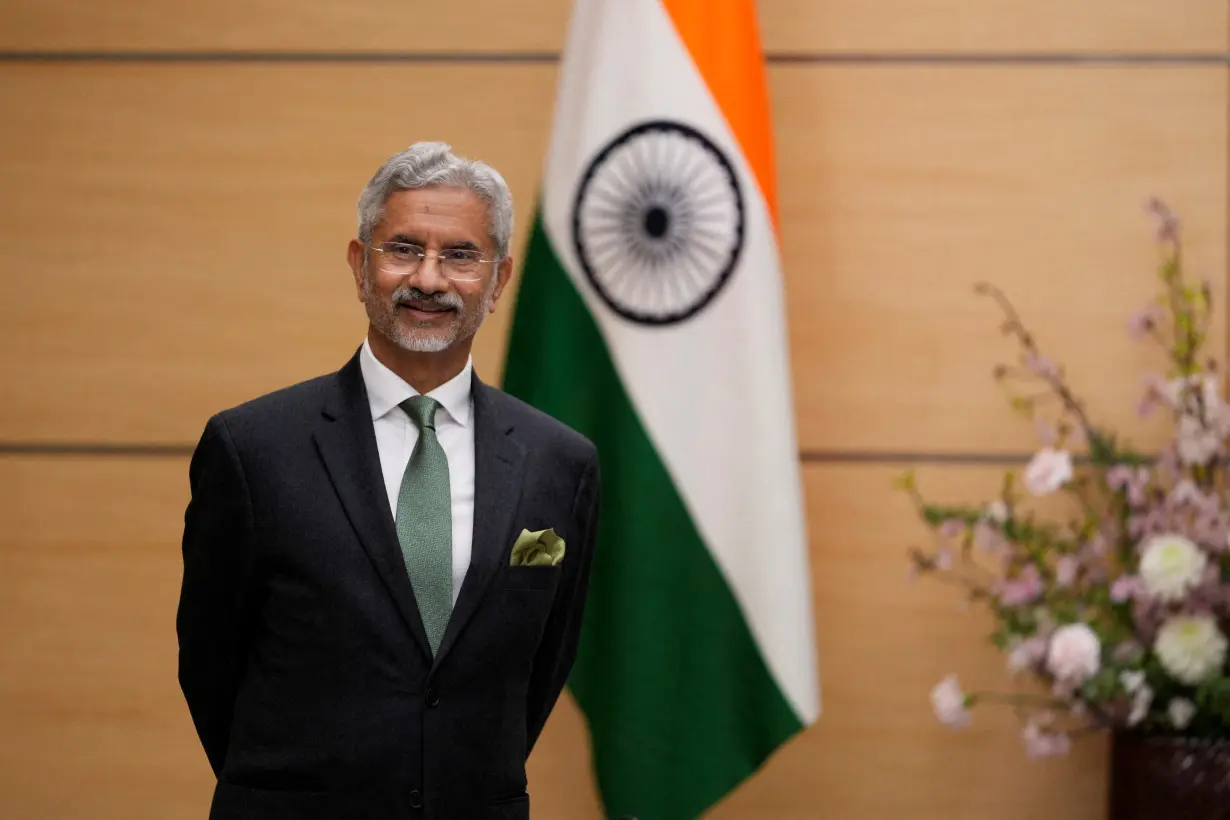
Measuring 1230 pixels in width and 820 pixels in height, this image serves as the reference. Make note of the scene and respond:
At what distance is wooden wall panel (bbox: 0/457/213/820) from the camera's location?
10.8 feet

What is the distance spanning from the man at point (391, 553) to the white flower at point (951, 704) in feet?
4.53

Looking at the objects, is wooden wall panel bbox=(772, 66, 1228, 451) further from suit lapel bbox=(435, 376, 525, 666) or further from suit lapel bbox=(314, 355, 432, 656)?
suit lapel bbox=(314, 355, 432, 656)

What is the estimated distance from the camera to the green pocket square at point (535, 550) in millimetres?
1768

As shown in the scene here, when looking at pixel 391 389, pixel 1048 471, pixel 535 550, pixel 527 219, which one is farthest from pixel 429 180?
pixel 1048 471

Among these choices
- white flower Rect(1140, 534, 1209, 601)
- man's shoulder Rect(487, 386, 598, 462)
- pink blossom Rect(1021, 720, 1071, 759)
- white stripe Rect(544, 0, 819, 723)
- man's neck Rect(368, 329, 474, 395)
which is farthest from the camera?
pink blossom Rect(1021, 720, 1071, 759)

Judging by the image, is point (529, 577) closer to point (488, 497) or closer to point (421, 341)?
point (488, 497)

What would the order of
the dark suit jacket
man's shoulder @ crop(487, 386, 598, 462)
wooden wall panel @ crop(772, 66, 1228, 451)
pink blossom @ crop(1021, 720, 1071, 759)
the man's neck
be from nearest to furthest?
the dark suit jacket
the man's neck
man's shoulder @ crop(487, 386, 598, 462)
pink blossom @ crop(1021, 720, 1071, 759)
wooden wall panel @ crop(772, 66, 1228, 451)

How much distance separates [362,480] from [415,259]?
10.9 inches

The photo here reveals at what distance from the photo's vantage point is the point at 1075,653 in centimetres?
274

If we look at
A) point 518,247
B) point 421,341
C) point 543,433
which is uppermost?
point 518,247

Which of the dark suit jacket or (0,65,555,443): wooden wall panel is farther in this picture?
(0,65,555,443): wooden wall panel

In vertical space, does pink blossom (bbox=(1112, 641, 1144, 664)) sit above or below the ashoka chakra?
below

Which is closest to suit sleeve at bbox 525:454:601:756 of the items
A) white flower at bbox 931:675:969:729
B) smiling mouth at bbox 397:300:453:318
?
smiling mouth at bbox 397:300:453:318

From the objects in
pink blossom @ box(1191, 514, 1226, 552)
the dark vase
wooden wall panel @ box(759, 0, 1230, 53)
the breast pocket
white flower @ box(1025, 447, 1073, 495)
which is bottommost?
the dark vase
